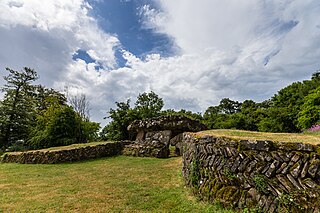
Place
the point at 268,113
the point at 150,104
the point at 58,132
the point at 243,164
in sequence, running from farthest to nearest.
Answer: the point at 268,113
the point at 150,104
the point at 58,132
the point at 243,164

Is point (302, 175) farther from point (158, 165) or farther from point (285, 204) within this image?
point (158, 165)

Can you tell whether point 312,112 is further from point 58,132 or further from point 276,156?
point 58,132

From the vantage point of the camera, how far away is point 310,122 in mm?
16281

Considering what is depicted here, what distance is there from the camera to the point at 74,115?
1595cm

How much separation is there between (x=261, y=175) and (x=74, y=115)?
1524 centimetres

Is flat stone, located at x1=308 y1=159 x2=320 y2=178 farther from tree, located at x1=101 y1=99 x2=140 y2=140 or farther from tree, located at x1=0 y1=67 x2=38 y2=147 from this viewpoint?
tree, located at x1=0 y1=67 x2=38 y2=147

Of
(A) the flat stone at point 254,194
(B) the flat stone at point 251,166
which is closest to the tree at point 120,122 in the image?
(B) the flat stone at point 251,166

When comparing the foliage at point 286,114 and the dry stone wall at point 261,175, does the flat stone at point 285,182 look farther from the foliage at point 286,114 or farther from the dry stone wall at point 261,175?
the foliage at point 286,114

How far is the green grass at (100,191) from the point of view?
4375 mm

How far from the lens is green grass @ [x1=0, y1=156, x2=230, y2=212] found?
172 inches

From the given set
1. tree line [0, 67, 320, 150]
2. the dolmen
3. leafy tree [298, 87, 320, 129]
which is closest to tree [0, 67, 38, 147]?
tree line [0, 67, 320, 150]

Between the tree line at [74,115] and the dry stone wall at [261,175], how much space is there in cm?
1323

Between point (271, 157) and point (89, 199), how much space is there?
423 centimetres

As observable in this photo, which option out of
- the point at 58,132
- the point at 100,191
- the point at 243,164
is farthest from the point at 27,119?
the point at 243,164
